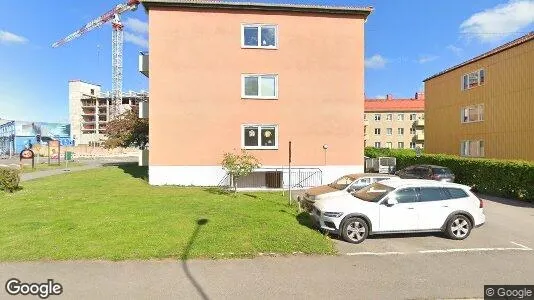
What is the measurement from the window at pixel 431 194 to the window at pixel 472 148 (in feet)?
60.6

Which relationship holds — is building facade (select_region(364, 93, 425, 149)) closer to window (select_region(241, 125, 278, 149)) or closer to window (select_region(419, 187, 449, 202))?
window (select_region(241, 125, 278, 149))

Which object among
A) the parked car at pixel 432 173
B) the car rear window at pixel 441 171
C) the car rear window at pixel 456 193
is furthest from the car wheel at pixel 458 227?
the car rear window at pixel 441 171

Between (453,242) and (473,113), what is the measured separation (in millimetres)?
20395

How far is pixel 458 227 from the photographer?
859cm

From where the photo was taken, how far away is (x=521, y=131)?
19984mm

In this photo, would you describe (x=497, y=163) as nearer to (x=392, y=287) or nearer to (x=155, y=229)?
(x=392, y=287)

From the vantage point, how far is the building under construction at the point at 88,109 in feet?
354

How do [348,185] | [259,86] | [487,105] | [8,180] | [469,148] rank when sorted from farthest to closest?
[469,148] < [487,105] < [259,86] < [8,180] < [348,185]

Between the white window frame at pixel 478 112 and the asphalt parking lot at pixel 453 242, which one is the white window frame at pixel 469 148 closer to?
the white window frame at pixel 478 112

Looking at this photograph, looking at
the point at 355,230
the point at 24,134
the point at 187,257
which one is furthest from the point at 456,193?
the point at 24,134

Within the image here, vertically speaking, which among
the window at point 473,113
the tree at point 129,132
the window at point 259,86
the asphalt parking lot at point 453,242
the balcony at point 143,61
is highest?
the balcony at point 143,61

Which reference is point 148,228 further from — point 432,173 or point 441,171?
point 441,171

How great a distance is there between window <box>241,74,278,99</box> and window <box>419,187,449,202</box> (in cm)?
1042

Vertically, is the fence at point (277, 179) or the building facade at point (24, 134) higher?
the building facade at point (24, 134)
